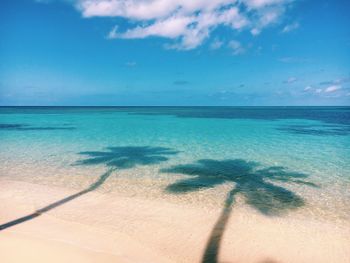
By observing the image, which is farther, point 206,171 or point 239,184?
point 206,171

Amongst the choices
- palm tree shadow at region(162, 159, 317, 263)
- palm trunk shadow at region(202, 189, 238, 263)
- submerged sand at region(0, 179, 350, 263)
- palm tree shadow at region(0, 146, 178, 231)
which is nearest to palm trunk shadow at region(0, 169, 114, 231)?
palm tree shadow at region(0, 146, 178, 231)

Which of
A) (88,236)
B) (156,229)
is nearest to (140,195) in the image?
(156,229)

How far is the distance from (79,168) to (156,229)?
27.8ft

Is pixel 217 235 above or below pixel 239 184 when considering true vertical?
below

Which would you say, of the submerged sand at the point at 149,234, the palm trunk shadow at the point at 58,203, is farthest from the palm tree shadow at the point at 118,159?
the submerged sand at the point at 149,234

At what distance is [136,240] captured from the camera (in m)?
7.30

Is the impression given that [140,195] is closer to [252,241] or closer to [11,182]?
[252,241]

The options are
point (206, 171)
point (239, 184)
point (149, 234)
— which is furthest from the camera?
point (206, 171)

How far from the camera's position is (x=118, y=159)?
17547mm

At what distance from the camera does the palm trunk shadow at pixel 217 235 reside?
6641mm

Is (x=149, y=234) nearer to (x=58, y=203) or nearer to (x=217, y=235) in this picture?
(x=217, y=235)

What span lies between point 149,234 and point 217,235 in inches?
77.2

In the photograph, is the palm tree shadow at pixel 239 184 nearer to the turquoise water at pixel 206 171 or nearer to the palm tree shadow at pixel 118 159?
the turquoise water at pixel 206 171

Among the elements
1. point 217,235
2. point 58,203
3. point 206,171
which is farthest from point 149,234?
point 206,171
